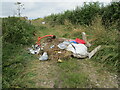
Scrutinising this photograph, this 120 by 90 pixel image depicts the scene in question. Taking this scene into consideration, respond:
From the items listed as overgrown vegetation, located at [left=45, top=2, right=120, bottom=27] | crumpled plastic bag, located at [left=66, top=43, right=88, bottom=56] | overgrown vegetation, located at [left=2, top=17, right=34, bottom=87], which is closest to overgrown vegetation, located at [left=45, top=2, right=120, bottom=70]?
overgrown vegetation, located at [left=45, top=2, right=120, bottom=27]

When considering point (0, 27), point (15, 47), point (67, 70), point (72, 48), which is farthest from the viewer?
point (0, 27)

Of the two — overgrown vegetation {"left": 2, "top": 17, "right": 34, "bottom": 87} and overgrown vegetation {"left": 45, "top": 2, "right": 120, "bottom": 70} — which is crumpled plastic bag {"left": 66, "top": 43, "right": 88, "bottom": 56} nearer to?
overgrown vegetation {"left": 45, "top": 2, "right": 120, "bottom": 70}

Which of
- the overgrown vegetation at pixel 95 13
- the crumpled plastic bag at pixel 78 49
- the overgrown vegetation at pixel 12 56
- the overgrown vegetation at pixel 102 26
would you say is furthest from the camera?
the overgrown vegetation at pixel 95 13

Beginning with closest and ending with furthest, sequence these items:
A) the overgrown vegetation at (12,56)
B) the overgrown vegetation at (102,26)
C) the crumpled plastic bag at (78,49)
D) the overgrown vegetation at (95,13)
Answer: the overgrown vegetation at (12,56) < the overgrown vegetation at (102,26) < the crumpled plastic bag at (78,49) < the overgrown vegetation at (95,13)

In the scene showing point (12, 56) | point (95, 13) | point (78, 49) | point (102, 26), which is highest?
point (95, 13)

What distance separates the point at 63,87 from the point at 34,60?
4.68 feet

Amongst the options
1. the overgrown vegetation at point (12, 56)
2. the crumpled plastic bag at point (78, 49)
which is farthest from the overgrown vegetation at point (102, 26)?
the overgrown vegetation at point (12, 56)

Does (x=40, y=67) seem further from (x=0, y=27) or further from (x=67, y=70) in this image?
(x=0, y=27)

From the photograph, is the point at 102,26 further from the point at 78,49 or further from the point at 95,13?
the point at 78,49

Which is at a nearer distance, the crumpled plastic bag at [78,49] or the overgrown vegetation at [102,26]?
the overgrown vegetation at [102,26]

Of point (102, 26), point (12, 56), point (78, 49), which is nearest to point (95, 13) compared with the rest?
point (102, 26)

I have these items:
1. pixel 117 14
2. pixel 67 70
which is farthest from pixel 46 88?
pixel 117 14

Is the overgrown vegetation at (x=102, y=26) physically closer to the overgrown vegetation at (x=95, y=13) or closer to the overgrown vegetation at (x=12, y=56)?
the overgrown vegetation at (x=95, y=13)

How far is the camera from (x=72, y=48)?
3295 mm
